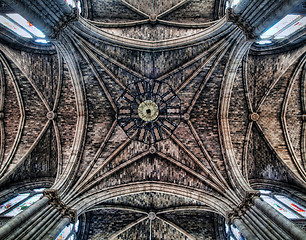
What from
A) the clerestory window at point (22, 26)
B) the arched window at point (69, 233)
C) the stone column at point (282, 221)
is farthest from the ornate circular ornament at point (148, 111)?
the arched window at point (69, 233)

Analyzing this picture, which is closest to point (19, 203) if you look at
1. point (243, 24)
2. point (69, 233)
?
point (69, 233)

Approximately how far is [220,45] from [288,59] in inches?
129

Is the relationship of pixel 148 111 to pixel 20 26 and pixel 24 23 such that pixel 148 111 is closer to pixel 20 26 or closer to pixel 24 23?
pixel 24 23

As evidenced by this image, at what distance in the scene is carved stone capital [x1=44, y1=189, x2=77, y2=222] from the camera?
7720mm

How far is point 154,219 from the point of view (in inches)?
472

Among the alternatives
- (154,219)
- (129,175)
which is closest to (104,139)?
(129,175)

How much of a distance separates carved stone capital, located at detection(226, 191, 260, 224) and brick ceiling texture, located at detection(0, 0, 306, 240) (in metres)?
2.01

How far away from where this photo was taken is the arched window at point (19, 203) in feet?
27.4

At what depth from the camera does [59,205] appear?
7812 millimetres

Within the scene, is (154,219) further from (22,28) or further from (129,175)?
(22,28)

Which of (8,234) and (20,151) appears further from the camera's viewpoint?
(20,151)

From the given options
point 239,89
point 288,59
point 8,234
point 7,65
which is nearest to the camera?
point 8,234

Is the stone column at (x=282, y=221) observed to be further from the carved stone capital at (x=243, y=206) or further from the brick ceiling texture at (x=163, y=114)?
the brick ceiling texture at (x=163, y=114)

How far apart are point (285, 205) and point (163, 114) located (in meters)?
6.82
